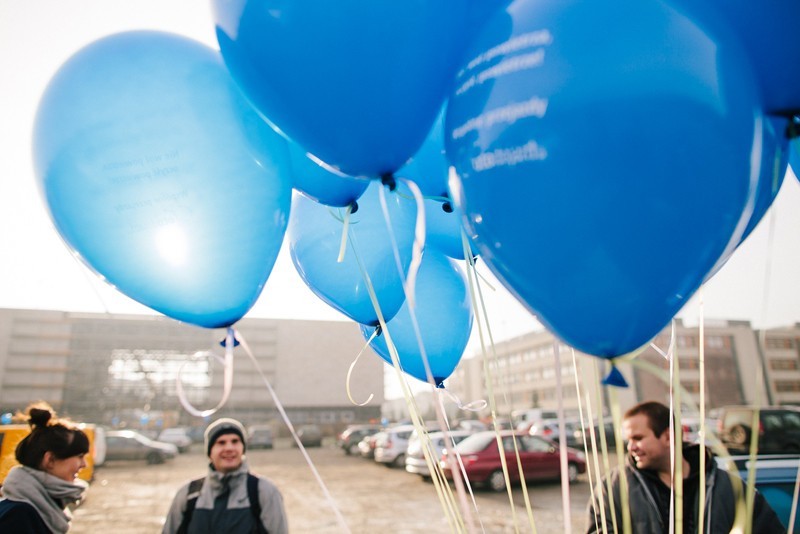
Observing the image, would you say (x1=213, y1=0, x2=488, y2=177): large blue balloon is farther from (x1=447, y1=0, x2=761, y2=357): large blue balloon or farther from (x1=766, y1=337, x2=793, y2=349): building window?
(x1=766, y1=337, x2=793, y2=349): building window

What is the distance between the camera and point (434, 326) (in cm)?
207

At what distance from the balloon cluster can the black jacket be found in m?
1.14

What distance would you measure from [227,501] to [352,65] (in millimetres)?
2047

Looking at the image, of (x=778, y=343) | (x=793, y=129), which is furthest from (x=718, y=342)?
(x=793, y=129)

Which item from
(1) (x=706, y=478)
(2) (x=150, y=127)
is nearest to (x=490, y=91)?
(2) (x=150, y=127)

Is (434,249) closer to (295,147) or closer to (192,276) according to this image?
(295,147)

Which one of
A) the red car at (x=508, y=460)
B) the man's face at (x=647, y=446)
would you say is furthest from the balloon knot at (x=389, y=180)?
the red car at (x=508, y=460)

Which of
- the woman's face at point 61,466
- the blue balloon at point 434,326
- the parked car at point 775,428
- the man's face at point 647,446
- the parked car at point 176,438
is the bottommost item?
the parked car at point 176,438

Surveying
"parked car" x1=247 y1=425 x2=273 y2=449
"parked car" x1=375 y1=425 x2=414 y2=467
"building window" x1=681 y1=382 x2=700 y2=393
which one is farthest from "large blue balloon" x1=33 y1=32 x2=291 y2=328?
"building window" x1=681 y1=382 x2=700 y2=393

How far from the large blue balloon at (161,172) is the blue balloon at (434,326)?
0.76m

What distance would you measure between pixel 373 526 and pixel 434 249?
6265mm

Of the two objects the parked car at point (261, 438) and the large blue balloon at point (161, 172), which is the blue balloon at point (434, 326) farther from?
the parked car at point (261, 438)

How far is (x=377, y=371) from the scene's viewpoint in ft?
131

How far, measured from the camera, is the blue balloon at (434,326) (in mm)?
2076
